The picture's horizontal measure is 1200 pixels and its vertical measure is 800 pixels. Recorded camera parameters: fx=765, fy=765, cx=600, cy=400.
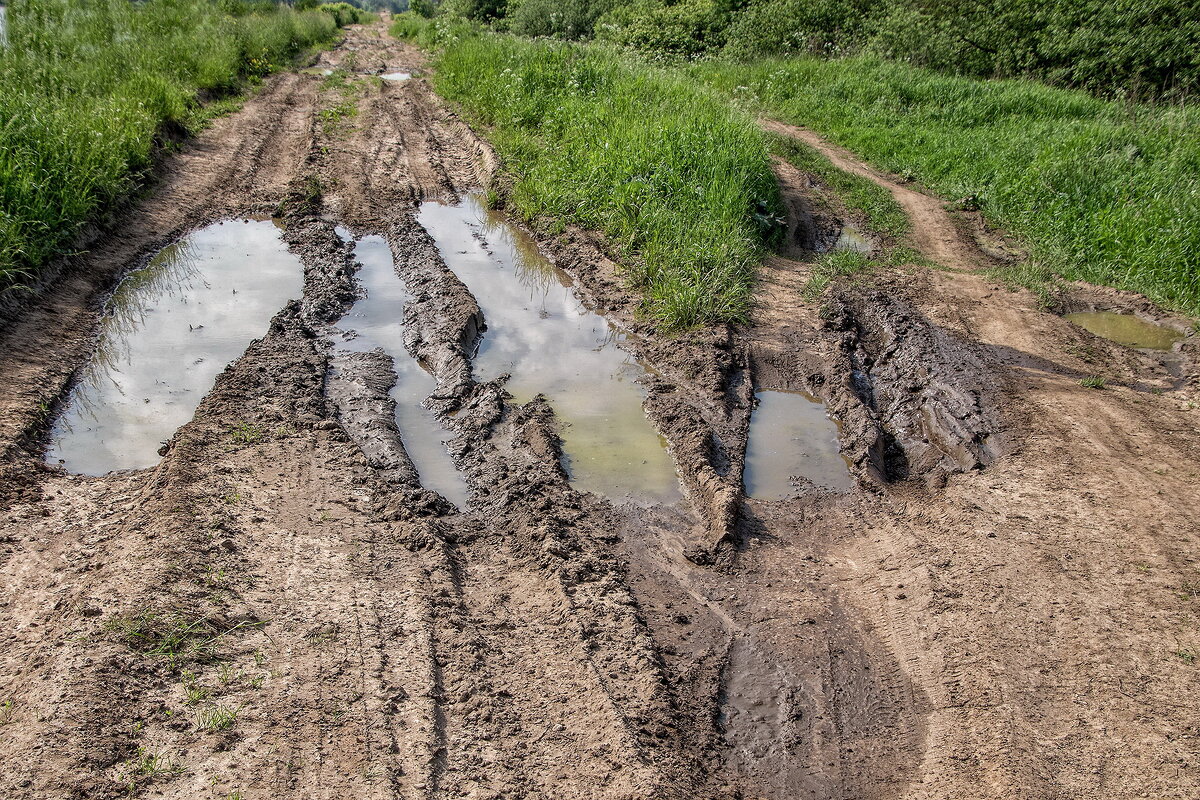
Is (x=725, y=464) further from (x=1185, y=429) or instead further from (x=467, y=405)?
(x=1185, y=429)

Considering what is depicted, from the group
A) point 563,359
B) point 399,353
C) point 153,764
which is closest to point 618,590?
point 153,764

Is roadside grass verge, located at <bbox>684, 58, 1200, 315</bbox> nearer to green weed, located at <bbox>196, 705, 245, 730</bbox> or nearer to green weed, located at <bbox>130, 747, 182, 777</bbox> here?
green weed, located at <bbox>196, 705, 245, 730</bbox>

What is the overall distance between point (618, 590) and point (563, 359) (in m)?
3.09

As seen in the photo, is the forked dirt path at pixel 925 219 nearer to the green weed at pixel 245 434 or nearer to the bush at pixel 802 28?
the bush at pixel 802 28

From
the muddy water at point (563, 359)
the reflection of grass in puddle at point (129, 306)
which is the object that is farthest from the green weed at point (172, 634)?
the reflection of grass in puddle at point (129, 306)

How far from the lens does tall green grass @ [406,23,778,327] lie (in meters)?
7.84

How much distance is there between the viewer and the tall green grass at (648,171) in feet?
25.7

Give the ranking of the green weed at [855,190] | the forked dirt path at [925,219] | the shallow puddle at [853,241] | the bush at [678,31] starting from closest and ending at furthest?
1. the forked dirt path at [925,219]
2. the shallow puddle at [853,241]
3. the green weed at [855,190]
4. the bush at [678,31]

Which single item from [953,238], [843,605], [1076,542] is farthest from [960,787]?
[953,238]

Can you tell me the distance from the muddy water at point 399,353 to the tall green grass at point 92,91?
2.79 metres

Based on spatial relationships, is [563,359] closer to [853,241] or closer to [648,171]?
[648,171]

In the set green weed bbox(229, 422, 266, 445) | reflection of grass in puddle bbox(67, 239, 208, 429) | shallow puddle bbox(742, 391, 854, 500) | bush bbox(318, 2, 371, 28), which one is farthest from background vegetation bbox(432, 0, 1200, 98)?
bush bbox(318, 2, 371, 28)

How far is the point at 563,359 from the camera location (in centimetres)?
707

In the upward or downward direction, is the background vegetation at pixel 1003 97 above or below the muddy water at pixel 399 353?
above
